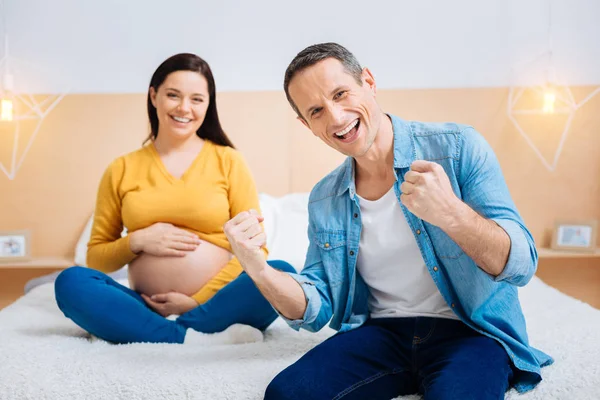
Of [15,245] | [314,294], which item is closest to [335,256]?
[314,294]

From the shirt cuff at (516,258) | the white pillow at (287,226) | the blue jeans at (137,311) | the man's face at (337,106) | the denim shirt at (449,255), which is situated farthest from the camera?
the white pillow at (287,226)

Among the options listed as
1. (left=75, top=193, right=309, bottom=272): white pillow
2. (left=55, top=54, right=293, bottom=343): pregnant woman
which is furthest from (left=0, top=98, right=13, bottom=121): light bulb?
(left=55, top=54, right=293, bottom=343): pregnant woman

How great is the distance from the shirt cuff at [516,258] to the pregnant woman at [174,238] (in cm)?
69

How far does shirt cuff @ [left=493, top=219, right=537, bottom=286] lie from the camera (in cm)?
105

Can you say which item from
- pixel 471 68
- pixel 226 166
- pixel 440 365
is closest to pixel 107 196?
pixel 226 166

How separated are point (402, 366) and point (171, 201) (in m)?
0.86

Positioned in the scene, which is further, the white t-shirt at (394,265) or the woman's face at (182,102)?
the woman's face at (182,102)

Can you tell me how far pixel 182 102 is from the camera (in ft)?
5.90

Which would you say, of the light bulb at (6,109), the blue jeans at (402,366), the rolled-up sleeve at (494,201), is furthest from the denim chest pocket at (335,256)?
the light bulb at (6,109)

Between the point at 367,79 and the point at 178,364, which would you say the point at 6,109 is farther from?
the point at 367,79

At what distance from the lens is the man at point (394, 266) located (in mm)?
1086

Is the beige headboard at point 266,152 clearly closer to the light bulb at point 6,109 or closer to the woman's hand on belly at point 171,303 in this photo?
the light bulb at point 6,109

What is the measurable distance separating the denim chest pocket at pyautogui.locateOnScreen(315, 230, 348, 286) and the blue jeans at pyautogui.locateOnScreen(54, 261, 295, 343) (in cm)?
29

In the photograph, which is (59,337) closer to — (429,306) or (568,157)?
(429,306)
